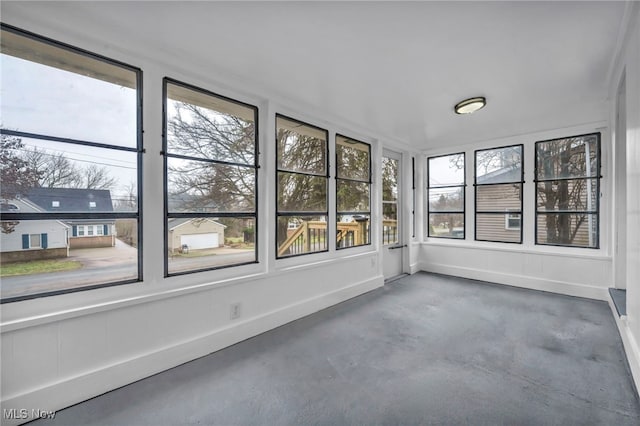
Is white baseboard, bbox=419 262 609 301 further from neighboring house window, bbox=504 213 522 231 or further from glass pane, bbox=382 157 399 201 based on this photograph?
glass pane, bbox=382 157 399 201

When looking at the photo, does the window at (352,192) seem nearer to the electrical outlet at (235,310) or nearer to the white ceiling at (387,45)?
the white ceiling at (387,45)

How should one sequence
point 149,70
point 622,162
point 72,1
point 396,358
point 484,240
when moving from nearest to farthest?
point 72,1, point 149,70, point 396,358, point 622,162, point 484,240

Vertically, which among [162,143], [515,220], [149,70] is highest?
[149,70]

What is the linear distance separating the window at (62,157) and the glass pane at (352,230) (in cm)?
242

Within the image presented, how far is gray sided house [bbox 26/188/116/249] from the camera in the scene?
176 cm

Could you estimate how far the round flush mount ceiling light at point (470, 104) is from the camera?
315 cm

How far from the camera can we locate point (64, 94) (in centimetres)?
182

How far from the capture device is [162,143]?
218cm

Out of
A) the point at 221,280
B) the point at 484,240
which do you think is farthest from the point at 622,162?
the point at 221,280

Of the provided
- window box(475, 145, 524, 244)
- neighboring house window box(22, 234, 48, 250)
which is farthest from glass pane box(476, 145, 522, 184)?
neighboring house window box(22, 234, 48, 250)

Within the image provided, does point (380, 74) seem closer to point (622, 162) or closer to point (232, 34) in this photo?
point (232, 34)

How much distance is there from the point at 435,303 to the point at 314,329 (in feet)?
5.63

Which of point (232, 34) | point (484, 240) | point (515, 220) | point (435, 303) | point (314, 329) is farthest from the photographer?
point (484, 240)

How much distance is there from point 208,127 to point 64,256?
→ 4.67 ft
